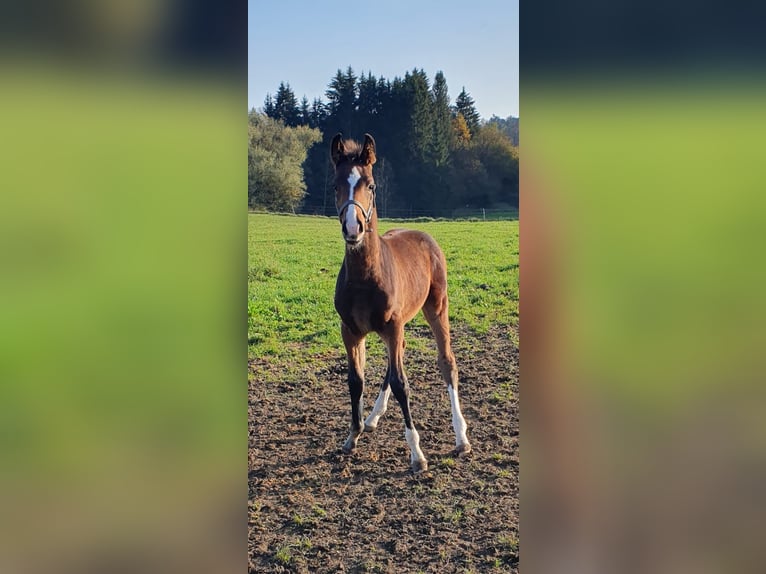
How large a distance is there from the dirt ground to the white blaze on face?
1.59 metres

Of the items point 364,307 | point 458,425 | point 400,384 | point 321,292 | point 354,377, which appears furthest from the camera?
point 321,292

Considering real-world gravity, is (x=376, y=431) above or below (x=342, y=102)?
below

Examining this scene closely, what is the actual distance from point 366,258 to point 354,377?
3.26 feet

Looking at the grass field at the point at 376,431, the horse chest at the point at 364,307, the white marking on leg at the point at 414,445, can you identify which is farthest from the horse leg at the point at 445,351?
the horse chest at the point at 364,307

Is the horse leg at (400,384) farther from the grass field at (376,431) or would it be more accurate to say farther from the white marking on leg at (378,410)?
the white marking on leg at (378,410)

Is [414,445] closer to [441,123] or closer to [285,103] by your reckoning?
[441,123]

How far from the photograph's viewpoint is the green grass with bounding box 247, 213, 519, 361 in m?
5.91

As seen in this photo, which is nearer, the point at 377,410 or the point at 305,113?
the point at 305,113

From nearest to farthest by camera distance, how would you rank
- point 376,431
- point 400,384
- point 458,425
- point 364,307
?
1. point 364,307
2. point 400,384
3. point 458,425
4. point 376,431

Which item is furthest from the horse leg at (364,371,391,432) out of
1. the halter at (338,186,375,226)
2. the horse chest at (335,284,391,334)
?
the halter at (338,186,375,226)

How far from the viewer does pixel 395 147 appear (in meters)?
3.18

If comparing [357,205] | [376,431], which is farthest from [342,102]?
[376,431]
